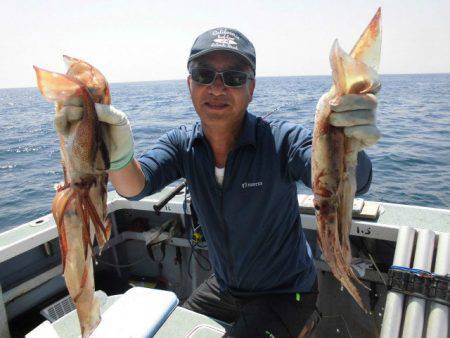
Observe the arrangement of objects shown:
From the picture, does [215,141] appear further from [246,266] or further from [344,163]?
[344,163]

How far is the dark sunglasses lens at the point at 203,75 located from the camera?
10.3ft

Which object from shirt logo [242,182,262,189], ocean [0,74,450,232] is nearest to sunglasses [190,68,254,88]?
shirt logo [242,182,262,189]

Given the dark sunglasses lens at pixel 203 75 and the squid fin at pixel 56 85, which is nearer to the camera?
the squid fin at pixel 56 85

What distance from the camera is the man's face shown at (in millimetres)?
3139

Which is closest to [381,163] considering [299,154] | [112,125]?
[299,154]

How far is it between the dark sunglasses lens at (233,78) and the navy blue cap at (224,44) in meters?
0.14

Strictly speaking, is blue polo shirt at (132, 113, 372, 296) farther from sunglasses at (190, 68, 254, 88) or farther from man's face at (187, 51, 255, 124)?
sunglasses at (190, 68, 254, 88)

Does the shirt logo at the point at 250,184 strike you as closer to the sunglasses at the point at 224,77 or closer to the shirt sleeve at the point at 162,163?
the shirt sleeve at the point at 162,163

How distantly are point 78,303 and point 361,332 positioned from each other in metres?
3.65

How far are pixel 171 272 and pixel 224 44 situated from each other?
4085mm

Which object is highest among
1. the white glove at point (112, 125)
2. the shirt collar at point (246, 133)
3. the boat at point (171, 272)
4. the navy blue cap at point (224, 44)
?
the navy blue cap at point (224, 44)

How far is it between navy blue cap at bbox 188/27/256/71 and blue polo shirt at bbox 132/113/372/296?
598 mm

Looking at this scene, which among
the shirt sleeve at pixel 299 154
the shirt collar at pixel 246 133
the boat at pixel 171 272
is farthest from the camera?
the boat at pixel 171 272

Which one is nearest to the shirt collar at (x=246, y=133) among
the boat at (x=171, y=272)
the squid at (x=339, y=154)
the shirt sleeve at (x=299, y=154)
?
the shirt sleeve at (x=299, y=154)
